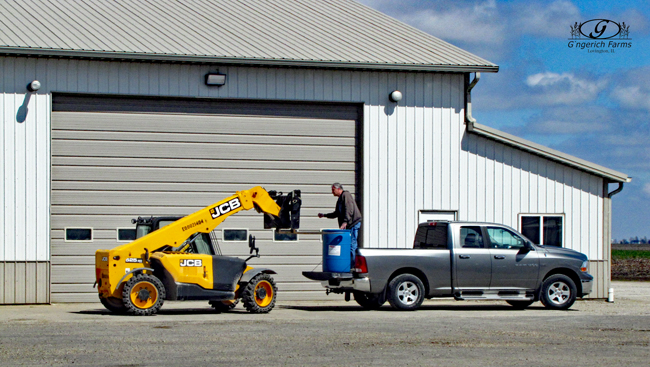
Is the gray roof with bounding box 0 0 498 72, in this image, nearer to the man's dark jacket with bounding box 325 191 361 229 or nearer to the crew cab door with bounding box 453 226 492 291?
the man's dark jacket with bounding box 325 191 361 229

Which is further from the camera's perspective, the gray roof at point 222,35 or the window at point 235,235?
the window at point 235,235

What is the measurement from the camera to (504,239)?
1730cm

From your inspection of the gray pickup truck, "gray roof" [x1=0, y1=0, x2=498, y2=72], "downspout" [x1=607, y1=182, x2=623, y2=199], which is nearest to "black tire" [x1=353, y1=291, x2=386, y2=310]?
the gray pickup truck

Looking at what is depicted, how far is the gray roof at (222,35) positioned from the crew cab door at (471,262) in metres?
5.25

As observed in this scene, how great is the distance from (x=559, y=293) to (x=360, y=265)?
14.5 feet

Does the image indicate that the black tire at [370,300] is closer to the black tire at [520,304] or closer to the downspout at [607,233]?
the black tire at [520,304]

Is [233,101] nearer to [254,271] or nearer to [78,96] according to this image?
[78,96]

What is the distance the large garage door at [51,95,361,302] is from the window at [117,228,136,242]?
0.08ft

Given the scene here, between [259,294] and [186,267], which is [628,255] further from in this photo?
[186,267]

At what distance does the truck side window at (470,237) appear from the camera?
671 inches

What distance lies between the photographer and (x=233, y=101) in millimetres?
19938

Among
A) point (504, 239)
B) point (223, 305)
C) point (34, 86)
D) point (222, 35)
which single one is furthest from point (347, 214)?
point (34, 86)

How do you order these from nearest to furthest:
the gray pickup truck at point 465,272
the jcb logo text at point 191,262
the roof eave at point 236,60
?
the jcb logo text at point 191,262
the gray pickup truck at point 465,272
the roof eave at point 236,60

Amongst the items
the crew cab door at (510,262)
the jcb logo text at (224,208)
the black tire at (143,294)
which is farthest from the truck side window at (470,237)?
the black tire at (143,294)
